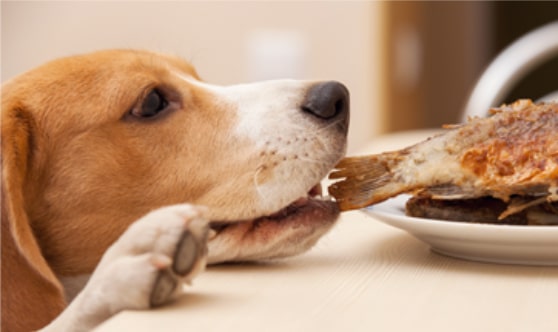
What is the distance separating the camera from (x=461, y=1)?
4.88m

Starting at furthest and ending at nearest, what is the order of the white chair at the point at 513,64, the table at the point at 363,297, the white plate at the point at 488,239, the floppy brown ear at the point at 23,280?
the white chair at the point at 513,64
the floppy brown ear at the point at 23,280
the white plate at the point at 488,239
the table at the point at 363,297

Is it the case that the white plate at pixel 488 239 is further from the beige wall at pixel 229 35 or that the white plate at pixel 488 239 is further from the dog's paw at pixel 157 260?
the beige wall at pixel 229 35

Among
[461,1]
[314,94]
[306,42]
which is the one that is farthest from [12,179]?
[461,1]

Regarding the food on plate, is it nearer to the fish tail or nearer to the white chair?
the fish tail

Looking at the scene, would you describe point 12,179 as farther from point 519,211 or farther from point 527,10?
point 527,10

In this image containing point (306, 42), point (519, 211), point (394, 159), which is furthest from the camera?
point (306, 42)

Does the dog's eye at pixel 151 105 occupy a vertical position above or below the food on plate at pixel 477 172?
above

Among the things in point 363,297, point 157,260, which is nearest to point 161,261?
point 157,260

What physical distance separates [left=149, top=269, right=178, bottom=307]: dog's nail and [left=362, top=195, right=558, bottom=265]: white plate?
368 mm

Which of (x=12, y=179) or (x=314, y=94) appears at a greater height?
(x=314, y=94)

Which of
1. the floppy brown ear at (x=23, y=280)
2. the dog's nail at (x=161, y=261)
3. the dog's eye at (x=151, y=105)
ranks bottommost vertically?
the floppy brown ear at (x=23, y=280)

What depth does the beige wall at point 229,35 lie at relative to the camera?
4152mm

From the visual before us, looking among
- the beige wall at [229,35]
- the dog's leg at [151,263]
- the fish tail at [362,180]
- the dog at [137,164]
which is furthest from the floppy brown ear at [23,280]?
the beige wall at [229,35]

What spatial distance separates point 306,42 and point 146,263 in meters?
3.51
